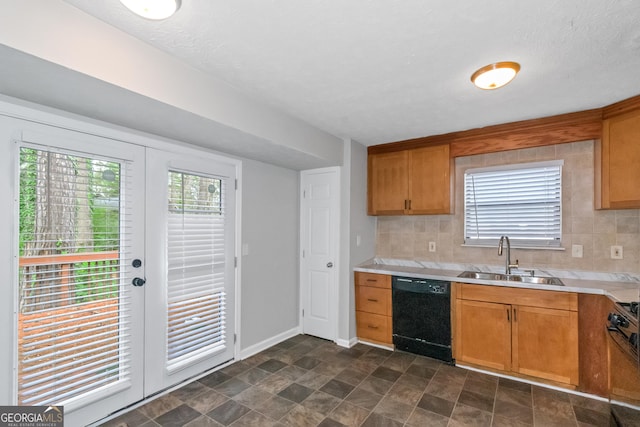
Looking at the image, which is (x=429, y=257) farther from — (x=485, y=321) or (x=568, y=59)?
(x=568, y=59)

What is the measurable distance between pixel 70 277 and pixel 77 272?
1.8 inches

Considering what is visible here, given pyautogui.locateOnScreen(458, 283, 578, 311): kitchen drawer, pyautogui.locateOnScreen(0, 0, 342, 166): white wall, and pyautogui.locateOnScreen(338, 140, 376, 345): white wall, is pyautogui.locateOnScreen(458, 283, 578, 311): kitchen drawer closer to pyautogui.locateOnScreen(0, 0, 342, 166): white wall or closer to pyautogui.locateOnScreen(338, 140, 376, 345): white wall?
pyautogui.locateOnScreen(338, 140, 376, 345): white wall

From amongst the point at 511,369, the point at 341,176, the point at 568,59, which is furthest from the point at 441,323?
the point at 568,59

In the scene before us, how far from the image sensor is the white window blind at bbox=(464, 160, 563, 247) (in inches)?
119

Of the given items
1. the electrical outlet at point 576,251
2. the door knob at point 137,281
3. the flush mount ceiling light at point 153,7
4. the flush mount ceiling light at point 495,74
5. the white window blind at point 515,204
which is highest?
the flush mount ceiling light at point 153,7

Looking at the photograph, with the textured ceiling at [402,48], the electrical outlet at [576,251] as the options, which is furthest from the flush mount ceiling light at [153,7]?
the electrical outlet at [576,251]

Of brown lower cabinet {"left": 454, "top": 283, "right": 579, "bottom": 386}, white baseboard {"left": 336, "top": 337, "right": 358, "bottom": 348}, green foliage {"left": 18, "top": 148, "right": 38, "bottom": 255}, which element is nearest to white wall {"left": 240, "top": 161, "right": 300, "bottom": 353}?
white baseboard {"left": 336, "top": 337, "right": 358, "bottom": 348}

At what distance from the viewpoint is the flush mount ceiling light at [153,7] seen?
4.36 ft

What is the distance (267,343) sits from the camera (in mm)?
3455

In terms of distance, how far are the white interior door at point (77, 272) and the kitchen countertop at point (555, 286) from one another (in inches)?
93.2

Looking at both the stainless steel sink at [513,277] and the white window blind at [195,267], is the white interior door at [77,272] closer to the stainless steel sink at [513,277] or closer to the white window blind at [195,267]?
the white window blind at [195,267]

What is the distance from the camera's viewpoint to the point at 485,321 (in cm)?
287

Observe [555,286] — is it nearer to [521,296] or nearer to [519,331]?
[521,296]

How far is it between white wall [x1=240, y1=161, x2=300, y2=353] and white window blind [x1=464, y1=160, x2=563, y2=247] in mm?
2090
